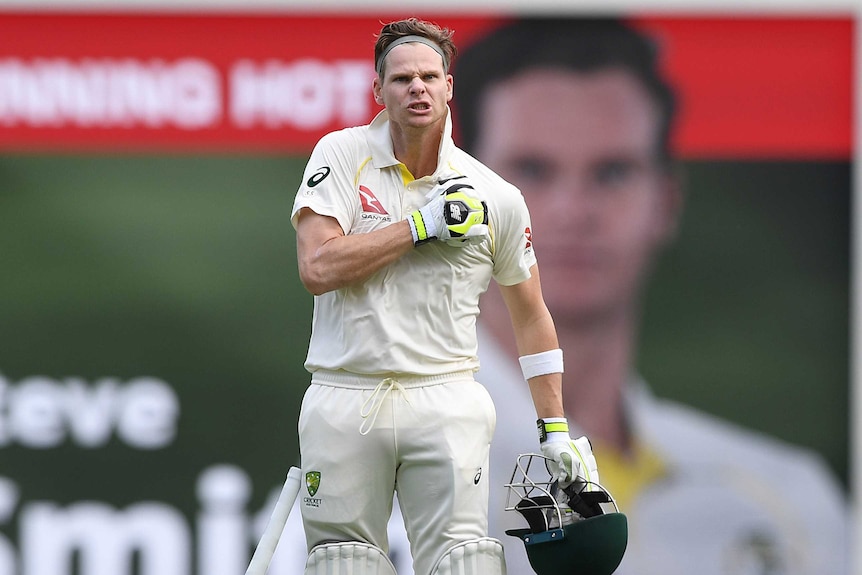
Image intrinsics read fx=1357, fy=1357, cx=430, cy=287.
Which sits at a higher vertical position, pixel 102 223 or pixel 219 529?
pixel 102 223

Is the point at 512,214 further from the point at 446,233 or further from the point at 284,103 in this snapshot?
the point at 284,103

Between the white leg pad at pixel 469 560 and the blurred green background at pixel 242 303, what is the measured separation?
249 cm

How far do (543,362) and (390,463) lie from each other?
524mm

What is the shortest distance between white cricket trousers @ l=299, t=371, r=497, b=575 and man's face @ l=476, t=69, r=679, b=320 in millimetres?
2464

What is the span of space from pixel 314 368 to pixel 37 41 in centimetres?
298

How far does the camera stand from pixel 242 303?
19.1 ft

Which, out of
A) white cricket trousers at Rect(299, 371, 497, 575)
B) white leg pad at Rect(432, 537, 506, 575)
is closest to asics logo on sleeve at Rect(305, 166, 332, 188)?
white cricket trousers at Rect(299, 371, 497, 575)

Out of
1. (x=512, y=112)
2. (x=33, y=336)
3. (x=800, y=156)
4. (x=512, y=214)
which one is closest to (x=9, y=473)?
(x=33, y=336)

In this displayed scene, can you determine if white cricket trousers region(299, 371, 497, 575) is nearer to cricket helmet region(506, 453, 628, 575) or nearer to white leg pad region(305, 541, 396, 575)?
white leg pad region(305, 541, 396, 575)

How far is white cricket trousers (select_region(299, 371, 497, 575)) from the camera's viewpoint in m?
3.36

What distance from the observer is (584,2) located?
228 inches

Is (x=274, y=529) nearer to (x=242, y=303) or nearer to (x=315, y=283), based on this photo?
(x=315, y=283)

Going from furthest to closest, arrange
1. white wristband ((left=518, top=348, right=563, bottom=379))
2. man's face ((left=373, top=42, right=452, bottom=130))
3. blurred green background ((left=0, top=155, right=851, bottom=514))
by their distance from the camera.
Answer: blurred green background ((left=0, top=155, right=851, bottom=514)), white wristband ((left=518, top=348, right=563, bottom=379)), man's face ((left=373, top=42, right=452, bottom=130))

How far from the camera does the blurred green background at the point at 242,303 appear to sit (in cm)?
577
